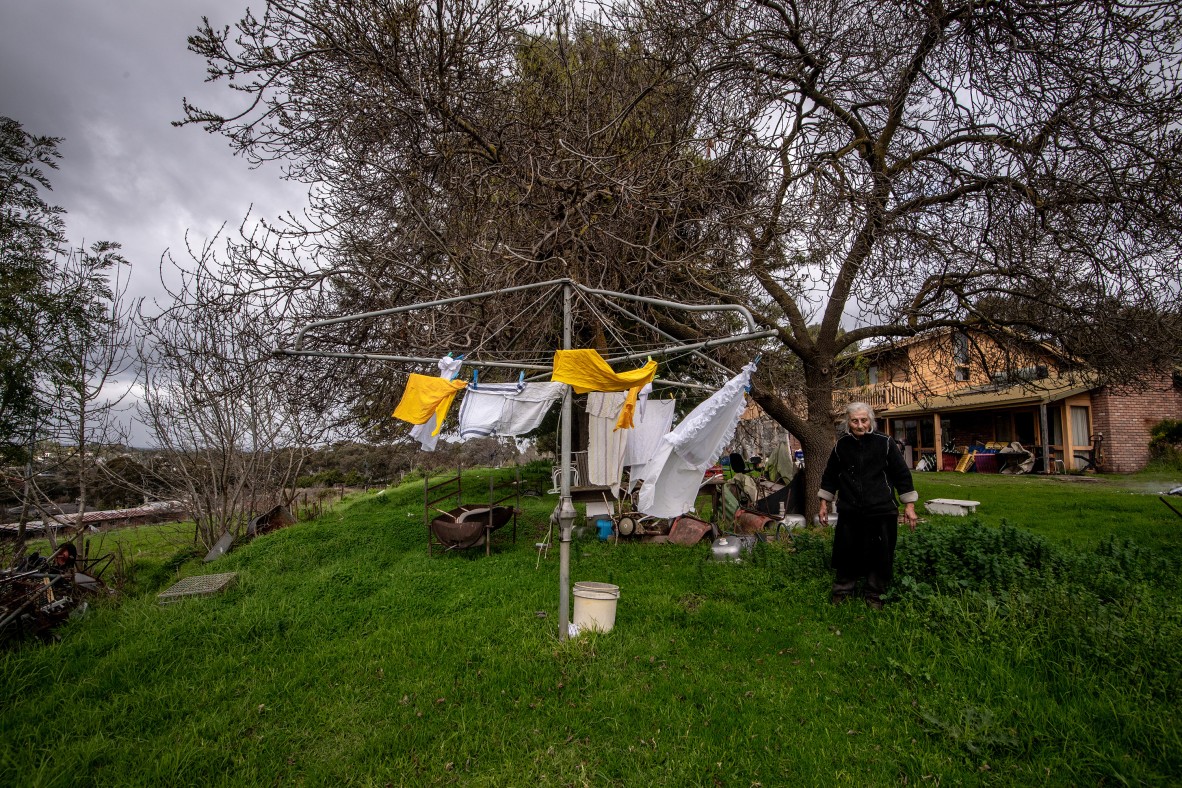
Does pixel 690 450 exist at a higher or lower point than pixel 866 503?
higher

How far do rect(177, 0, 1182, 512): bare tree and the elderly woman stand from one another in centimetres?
203

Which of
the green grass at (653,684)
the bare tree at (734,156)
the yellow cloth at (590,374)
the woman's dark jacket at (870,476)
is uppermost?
the bare tree at (734,156)

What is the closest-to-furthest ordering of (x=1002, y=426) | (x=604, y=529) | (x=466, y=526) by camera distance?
1. (x=466, y=526)
2. (x=604, y=529)
3. (x=1002, y=426)

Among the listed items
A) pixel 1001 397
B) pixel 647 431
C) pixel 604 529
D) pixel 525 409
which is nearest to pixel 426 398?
pixel 525 409

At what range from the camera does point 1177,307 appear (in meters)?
6.47

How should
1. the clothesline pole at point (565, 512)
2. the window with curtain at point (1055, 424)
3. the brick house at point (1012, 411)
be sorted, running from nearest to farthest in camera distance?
the clothesline pole at point (565, 512) → the brick house at point (1012, 411) → the window with curtain at point (1055, 424)

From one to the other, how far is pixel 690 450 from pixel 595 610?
1570 millimetres

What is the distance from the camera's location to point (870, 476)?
15.3 ft

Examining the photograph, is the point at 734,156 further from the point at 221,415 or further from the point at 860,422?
the point at 221,415

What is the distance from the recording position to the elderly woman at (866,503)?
458 cm

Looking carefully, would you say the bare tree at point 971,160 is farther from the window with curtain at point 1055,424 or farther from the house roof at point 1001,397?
the window with curtain at point 1055,424

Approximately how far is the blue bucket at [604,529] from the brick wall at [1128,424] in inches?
607

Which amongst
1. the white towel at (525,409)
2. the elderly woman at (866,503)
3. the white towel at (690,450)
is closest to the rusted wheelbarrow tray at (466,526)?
the white towel at (525,409)

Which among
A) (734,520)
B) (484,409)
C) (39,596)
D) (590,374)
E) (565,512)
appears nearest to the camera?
(590,374)
